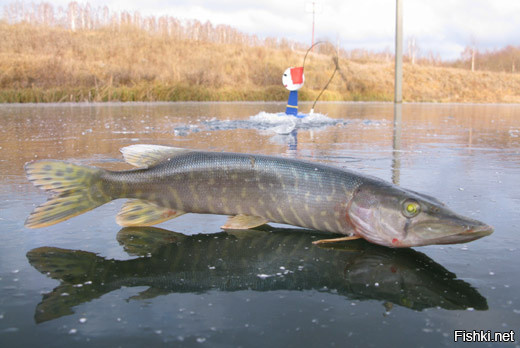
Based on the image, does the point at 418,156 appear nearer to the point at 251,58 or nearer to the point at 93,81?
the point at 93,81

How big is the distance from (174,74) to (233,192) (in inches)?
1113

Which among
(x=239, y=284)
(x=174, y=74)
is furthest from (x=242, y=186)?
(x=174, y=74)

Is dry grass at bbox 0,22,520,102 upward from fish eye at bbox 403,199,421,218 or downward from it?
upward

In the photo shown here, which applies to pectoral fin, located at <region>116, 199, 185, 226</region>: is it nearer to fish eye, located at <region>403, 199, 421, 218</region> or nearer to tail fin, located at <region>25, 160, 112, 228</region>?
tail fin, located at <region>25, 160, 112, 228</region>

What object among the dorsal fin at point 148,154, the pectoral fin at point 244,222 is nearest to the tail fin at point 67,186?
the dorsal fin at point 148,154

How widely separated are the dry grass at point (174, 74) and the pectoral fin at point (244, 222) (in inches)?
870

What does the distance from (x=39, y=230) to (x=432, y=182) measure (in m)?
3.59

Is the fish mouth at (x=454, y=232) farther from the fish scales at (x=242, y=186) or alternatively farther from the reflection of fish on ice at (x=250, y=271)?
the fish scales at (x=242, y=186)

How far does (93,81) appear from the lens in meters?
25.2

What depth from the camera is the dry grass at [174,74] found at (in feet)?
79.7

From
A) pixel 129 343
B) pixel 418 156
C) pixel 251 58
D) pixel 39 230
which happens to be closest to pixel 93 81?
pixel 251 58

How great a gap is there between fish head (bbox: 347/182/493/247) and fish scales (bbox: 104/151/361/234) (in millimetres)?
170

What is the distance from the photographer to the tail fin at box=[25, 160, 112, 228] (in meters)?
2.89

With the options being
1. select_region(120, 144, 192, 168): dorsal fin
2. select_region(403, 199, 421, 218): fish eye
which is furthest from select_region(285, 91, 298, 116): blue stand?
select_region(403, 199, 421, 218): fish eye
